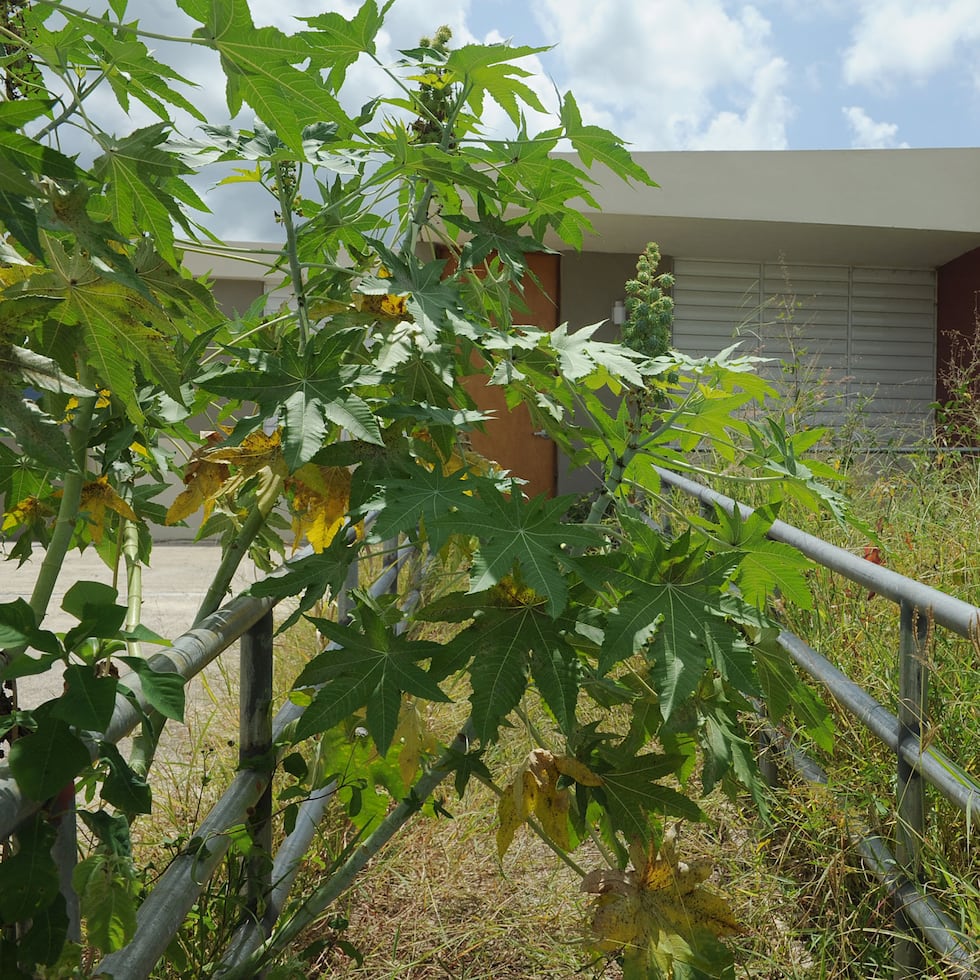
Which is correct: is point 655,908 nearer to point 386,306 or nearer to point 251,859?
point 251,859

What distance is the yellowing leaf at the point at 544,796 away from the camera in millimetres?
1332

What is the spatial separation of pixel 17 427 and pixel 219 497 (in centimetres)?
59

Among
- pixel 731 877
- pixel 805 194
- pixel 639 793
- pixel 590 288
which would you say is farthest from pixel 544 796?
pixel 590 288

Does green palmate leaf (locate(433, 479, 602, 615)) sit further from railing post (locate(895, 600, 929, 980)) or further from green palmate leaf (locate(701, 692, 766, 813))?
railing post (locate(895, 600, 929, 980))

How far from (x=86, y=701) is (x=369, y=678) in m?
0.43

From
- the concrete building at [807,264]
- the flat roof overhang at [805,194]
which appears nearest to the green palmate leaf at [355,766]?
the concrete building at [807,264]

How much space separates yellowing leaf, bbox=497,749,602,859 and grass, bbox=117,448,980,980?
39 centimetres

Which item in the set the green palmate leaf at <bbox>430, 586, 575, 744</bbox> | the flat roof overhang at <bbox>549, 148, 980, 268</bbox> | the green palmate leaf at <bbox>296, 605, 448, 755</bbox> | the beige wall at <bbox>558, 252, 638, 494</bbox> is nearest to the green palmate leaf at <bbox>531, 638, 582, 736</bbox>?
the green palmate leaf at <bbox>430, 586, 575, 744</bbox>

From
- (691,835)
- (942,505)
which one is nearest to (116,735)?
(691,835)

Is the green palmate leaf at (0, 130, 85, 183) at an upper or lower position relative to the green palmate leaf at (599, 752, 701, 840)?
upper

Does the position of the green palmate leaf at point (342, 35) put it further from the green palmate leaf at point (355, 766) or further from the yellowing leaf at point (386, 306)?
the green palmate leaf at point (355, 766)

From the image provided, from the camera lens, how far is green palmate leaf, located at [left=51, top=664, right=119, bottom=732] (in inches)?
31.5

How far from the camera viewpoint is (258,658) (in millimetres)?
1538

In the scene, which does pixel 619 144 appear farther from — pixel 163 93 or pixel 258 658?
pixel 258 658
